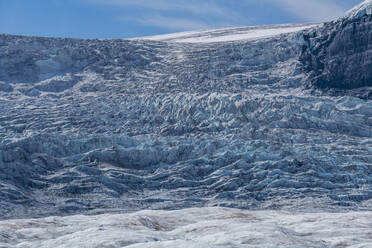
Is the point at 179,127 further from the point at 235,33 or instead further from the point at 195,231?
the point at 235,33

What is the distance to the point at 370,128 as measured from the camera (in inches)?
1442

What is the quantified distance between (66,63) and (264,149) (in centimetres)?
2097

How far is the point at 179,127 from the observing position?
36.1 metres

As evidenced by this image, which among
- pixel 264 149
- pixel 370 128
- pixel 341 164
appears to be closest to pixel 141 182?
pixel 264 149

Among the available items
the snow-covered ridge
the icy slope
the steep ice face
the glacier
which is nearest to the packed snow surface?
the glacier

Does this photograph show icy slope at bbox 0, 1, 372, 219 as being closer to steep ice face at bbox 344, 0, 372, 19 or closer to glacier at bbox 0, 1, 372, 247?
glacier at bbox 0, 1, 372, 247

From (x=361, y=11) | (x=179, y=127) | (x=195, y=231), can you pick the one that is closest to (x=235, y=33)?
(x=361, y=11)

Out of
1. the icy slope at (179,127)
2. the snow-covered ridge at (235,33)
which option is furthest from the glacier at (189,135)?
the snow-covered ridge at (235,33)

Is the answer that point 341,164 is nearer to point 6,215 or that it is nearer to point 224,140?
point 224,140

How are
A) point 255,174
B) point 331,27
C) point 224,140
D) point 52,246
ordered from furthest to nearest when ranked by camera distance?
point 331,27, point 224,140, point 255,174, point 52,246

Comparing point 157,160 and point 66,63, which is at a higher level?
point 66,63

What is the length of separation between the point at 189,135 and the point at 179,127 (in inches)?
49.3

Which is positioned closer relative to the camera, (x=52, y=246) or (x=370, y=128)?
(x=52, y=246)

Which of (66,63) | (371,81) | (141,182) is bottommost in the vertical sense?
(141,182)
